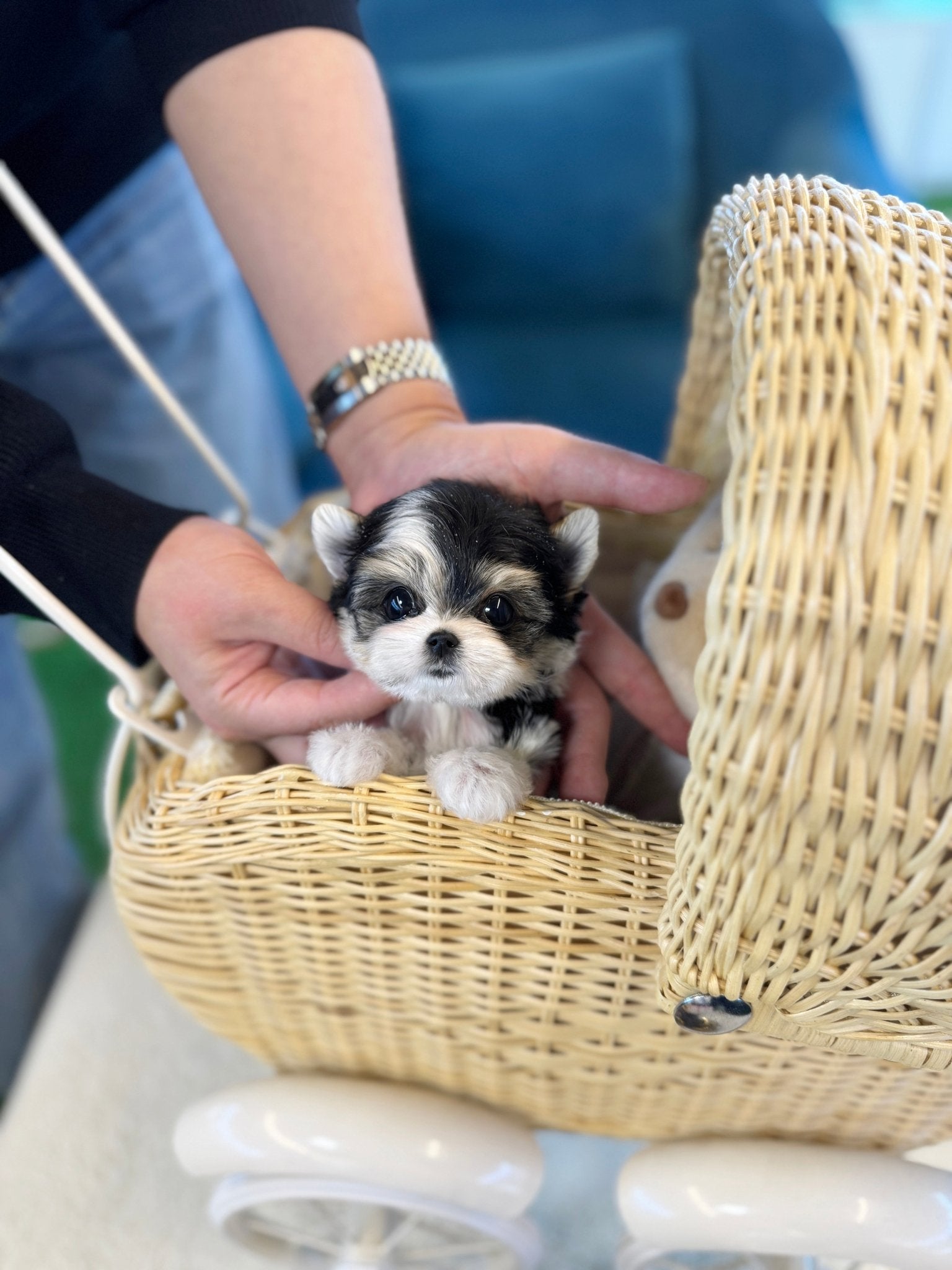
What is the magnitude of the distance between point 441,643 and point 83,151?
93 cm

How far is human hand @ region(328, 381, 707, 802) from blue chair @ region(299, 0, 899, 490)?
1.26 meters

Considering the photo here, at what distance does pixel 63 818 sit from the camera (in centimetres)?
175

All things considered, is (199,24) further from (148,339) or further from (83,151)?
(148,339)

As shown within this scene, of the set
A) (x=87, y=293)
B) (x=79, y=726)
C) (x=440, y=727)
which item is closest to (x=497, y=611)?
(x=440, y=727)

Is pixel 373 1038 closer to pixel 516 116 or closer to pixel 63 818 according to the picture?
pixel 63 818

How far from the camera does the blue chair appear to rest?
7.30 feet

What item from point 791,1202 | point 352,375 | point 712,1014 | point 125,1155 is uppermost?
point 352,375

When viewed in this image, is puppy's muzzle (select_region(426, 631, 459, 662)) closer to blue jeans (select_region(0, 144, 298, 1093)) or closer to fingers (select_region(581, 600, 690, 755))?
fingers (select_region(581, 600, 690, 755))

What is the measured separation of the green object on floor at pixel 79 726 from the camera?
1.98 meters

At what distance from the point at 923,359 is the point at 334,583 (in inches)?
22.7

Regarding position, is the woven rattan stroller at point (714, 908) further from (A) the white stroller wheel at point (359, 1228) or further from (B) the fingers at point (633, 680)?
(B) the fingers at point (633, 680)

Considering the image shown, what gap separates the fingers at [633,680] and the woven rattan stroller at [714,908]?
9.5 inches

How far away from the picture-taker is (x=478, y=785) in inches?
29.4

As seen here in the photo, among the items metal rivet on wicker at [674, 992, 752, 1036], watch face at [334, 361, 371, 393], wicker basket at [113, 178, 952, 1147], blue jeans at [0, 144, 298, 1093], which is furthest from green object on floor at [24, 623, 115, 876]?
metal rivet on wicker at [674, 992, 752, 1036]
